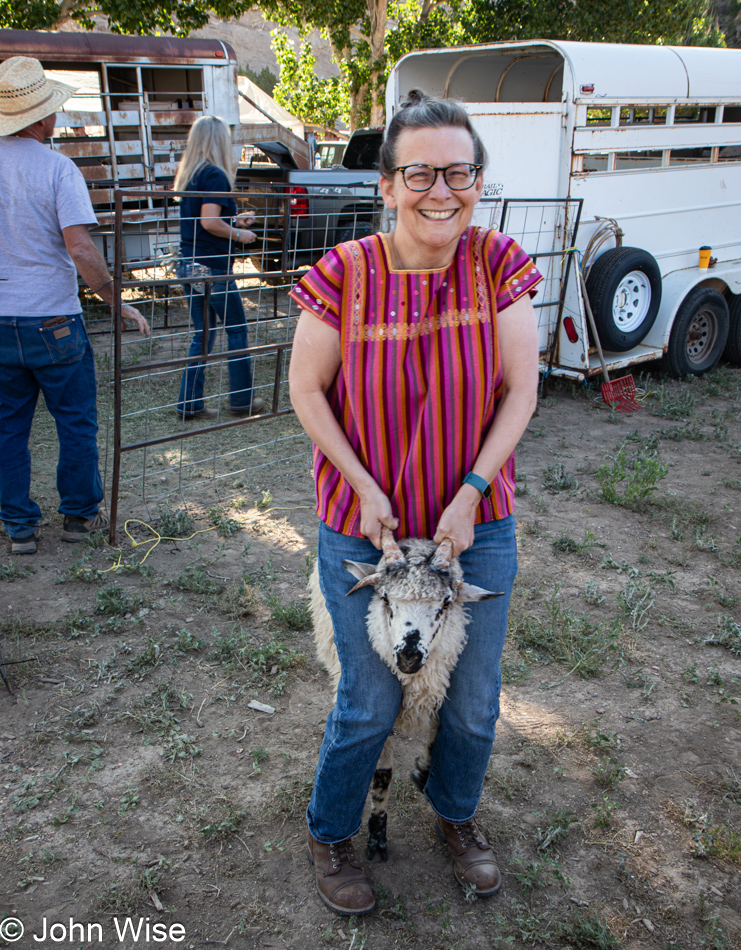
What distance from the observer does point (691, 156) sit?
8.05m

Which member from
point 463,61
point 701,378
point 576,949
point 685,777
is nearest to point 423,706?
point 576,949

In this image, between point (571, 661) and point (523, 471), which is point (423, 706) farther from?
point (523, 471)

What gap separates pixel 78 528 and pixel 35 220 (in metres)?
1.70

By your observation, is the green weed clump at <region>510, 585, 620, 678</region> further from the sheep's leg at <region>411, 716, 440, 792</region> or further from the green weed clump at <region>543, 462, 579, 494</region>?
the green weed clump at <region>543, 462, 579, 494</region>

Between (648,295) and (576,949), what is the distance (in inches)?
242

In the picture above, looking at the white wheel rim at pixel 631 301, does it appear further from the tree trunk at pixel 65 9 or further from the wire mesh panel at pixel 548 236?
the tree trunk at pixel 65 9

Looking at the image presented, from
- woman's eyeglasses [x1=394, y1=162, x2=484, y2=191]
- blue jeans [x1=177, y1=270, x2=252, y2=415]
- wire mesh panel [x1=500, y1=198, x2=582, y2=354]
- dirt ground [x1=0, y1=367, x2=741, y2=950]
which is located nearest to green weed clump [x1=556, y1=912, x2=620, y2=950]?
dirt ground [x1=0, y1=367, x2=741, y2=950]

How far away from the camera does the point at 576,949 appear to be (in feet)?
6.89

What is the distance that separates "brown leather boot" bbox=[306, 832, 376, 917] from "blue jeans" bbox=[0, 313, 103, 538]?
2.70 metres

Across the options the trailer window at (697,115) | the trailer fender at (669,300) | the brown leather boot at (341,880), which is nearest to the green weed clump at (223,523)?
the brown leather boot at (341,880)

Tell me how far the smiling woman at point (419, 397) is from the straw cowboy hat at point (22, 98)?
98.0 inches

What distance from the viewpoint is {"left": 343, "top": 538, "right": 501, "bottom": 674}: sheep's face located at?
1950 millimetres

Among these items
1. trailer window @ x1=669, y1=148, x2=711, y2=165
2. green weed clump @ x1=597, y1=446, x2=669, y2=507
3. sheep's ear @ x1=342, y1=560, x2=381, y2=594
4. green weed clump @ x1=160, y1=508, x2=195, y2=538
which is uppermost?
trailer window @ x1=669, y1=148, x2=711, y2=165

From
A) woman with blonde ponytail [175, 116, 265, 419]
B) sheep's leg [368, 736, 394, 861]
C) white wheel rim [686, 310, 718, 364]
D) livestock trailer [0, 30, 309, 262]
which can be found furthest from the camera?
livestock trailer [0, 30, 309, 262]
